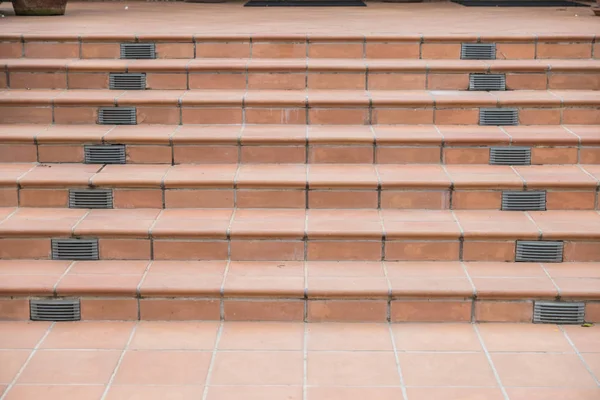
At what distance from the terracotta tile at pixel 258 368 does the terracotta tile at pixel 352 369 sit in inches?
3.1

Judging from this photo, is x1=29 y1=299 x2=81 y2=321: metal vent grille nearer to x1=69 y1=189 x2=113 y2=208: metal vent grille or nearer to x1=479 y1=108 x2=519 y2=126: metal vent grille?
x1=69 y1=189 x2=113 y2=208: metal vent grille

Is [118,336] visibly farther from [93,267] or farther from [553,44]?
[553,44]

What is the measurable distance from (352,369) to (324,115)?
2227mm

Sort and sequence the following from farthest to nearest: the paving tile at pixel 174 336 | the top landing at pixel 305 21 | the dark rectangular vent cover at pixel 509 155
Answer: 1. the top landing at pixel 305 21
2. the dark rectangular vent cover at pixel 509 155
3. the paving tile at pixel 174 336

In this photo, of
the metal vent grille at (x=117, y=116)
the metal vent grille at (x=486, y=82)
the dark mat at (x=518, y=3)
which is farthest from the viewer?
the dark mat at (x=518, y=3)

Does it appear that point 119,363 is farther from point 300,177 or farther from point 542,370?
point 542,370

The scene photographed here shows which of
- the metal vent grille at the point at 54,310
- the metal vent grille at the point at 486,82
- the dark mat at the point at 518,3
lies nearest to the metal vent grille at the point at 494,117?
the metal vent grille at the point at 486,82

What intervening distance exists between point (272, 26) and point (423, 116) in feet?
6.60

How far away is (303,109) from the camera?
6023 millimetres

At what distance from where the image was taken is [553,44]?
21.6ft

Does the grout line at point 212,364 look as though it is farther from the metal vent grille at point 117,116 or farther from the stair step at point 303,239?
the metal vent grille at point 117,116

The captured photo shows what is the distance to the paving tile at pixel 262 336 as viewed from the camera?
178 inches

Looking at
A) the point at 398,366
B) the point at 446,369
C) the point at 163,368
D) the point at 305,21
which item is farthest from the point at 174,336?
the point at 305,21

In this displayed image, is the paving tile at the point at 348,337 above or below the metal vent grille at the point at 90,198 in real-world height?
below
